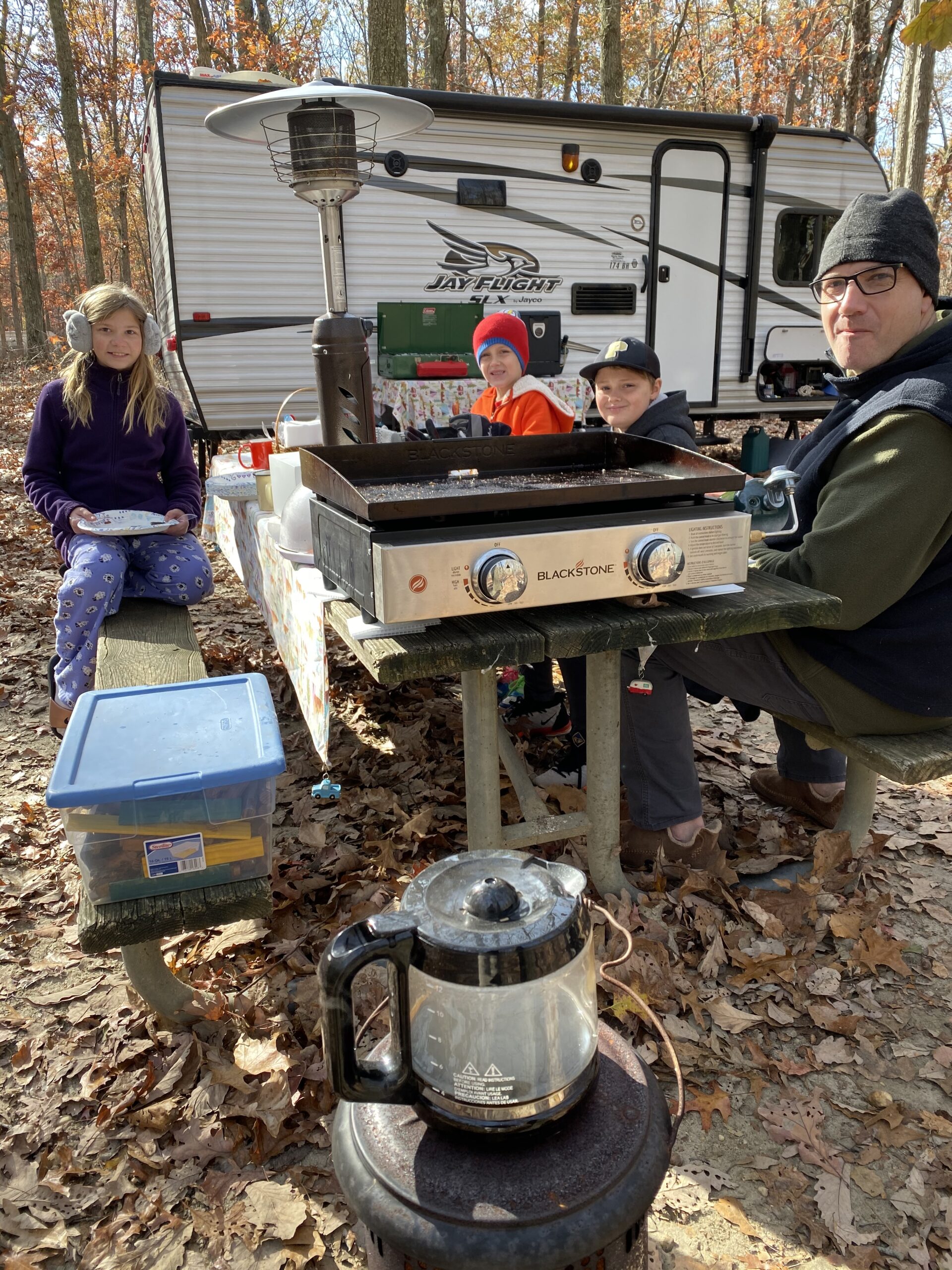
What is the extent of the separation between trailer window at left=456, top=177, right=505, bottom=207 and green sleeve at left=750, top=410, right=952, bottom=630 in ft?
20.6

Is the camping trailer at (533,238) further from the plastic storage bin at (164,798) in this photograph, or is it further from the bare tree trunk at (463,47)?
the bare tree trunk at (463,47)

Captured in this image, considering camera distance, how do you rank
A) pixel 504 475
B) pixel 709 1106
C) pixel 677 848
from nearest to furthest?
pixel 709 1106, pixel 504 475, pixel 677 848

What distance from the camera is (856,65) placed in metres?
11.6

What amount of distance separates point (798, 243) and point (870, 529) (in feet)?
26.2

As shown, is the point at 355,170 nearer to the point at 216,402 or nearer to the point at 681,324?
the point at 216,402

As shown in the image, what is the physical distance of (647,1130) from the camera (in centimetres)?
124

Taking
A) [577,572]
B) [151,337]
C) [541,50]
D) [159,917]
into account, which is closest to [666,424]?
[577,572]

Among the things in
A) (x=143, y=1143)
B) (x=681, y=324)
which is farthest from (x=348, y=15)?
(x=143, y=1143)

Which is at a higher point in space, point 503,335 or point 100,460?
point 503,335

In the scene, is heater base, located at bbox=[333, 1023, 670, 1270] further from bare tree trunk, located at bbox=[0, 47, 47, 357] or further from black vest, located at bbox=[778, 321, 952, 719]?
bare tree trunk, located at bbox=[0, 47, 47, 357]

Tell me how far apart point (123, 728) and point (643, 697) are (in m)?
1.45

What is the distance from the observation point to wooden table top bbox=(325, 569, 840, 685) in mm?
1867

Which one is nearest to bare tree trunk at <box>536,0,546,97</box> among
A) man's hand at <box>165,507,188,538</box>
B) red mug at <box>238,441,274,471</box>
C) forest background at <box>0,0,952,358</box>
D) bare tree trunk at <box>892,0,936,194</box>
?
forest background at <box>0,0,952,358</box>

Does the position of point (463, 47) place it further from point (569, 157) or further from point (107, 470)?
point (107, 470)
